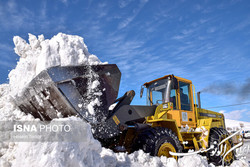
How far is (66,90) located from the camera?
3332 mm

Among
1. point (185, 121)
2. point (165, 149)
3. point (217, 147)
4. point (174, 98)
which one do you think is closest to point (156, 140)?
point (165, 149)

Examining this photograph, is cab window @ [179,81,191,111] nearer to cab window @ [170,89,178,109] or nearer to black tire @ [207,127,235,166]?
cab window @ [170,89,178,109]

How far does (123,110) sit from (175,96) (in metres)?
2.32

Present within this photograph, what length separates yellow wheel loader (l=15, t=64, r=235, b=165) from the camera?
3.35 m

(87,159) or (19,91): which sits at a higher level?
(19,91)

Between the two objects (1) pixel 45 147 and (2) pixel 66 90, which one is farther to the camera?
(2) pixel 66 90

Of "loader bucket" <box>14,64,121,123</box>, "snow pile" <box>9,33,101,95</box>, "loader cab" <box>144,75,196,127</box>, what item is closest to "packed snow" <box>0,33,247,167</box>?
"snow pile" <box>9,33,101,95</box>

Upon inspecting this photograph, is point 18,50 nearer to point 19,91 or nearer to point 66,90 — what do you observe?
point 19,91

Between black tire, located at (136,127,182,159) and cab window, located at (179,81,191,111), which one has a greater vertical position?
cab window, located at (179,81,191,111)

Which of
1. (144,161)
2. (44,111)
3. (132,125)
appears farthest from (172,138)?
(44,111)

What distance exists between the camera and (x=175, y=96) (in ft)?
19.8

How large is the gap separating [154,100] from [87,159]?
385cm

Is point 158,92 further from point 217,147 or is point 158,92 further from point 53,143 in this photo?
point 53,143

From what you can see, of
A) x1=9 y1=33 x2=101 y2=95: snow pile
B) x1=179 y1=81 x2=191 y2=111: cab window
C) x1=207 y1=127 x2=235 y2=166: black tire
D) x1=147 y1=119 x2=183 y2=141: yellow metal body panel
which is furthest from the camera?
x1=179 y1=81 x2=191 y2=111: cab window
